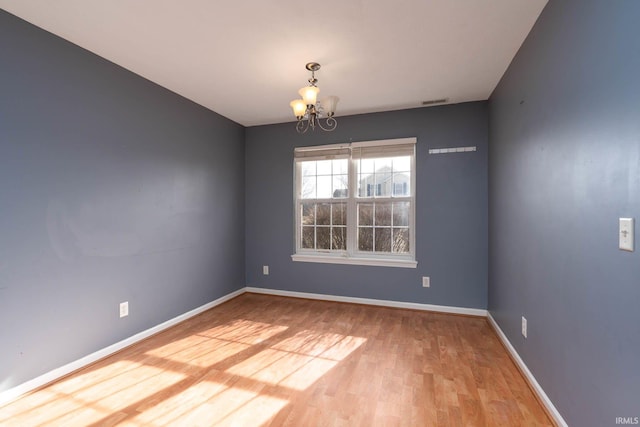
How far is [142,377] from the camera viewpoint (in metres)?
2.12

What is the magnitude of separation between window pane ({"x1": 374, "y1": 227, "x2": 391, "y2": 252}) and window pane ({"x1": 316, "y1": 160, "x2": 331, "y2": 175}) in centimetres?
108

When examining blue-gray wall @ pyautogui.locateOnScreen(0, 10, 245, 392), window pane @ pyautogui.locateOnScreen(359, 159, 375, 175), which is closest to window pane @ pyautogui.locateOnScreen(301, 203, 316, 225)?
window pane @ pyautogui.locateOnScreen(359, 159, 375, 175)

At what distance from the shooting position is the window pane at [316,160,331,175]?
4070mm

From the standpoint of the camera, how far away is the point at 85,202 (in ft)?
7.52

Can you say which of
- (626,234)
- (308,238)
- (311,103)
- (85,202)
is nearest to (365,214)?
(308,238)

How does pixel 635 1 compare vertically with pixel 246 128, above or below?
below

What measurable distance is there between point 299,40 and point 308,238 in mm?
2653

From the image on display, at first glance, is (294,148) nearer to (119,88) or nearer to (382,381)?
(119,88)

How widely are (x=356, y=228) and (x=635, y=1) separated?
3.10 meters

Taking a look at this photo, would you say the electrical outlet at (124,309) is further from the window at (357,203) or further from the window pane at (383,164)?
the window pane at (383,164)

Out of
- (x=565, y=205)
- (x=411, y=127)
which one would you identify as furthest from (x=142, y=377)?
(x=411, y=127)

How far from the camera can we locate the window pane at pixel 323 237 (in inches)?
162

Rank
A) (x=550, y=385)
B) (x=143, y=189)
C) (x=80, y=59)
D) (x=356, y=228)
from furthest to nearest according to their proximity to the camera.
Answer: (x=356, y=228), (x=143, y=189), (x=80, y=59), (x=550, y=385)

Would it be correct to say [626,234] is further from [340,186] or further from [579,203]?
[340,186]
